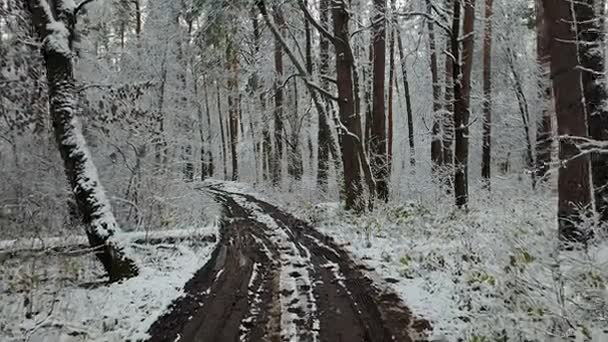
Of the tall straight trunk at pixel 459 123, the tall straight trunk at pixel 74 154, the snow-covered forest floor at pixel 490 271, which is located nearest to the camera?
the snow-covered forest floor at pixel 490 271

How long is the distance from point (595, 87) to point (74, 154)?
9.19 metres

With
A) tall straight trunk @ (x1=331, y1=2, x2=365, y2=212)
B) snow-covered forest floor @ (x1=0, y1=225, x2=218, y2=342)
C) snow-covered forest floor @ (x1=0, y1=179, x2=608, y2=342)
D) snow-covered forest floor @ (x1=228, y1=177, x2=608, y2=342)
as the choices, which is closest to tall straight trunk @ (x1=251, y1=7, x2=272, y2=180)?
tall straight trunk @ (x1=331, y1=2, x2=365, y2=212)

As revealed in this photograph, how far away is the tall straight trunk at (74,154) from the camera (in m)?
7.31

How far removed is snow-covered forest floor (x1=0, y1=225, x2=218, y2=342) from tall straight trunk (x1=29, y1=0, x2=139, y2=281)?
445 millimetres

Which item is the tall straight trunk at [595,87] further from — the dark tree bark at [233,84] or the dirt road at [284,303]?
the dark tree bark at [233,84]

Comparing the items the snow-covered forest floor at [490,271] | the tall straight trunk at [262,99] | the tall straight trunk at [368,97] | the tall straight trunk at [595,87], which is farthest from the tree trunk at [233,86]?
the tall straight trunk at [595,87]

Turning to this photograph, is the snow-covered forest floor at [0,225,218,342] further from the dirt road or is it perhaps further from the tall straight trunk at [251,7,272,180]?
the tall straight trunk at [251,7,272,180]

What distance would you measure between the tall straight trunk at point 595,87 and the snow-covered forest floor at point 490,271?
3.51ft

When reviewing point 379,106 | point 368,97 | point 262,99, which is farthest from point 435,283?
point 368,97

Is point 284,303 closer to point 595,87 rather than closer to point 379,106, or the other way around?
point 595,87

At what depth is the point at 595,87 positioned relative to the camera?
823 centimetres

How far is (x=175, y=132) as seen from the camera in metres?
21.7

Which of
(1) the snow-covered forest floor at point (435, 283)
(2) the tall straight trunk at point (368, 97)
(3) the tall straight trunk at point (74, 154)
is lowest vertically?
(1) the snow-covered forest floor at point (435, 283)

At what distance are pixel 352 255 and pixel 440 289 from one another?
110 inches
